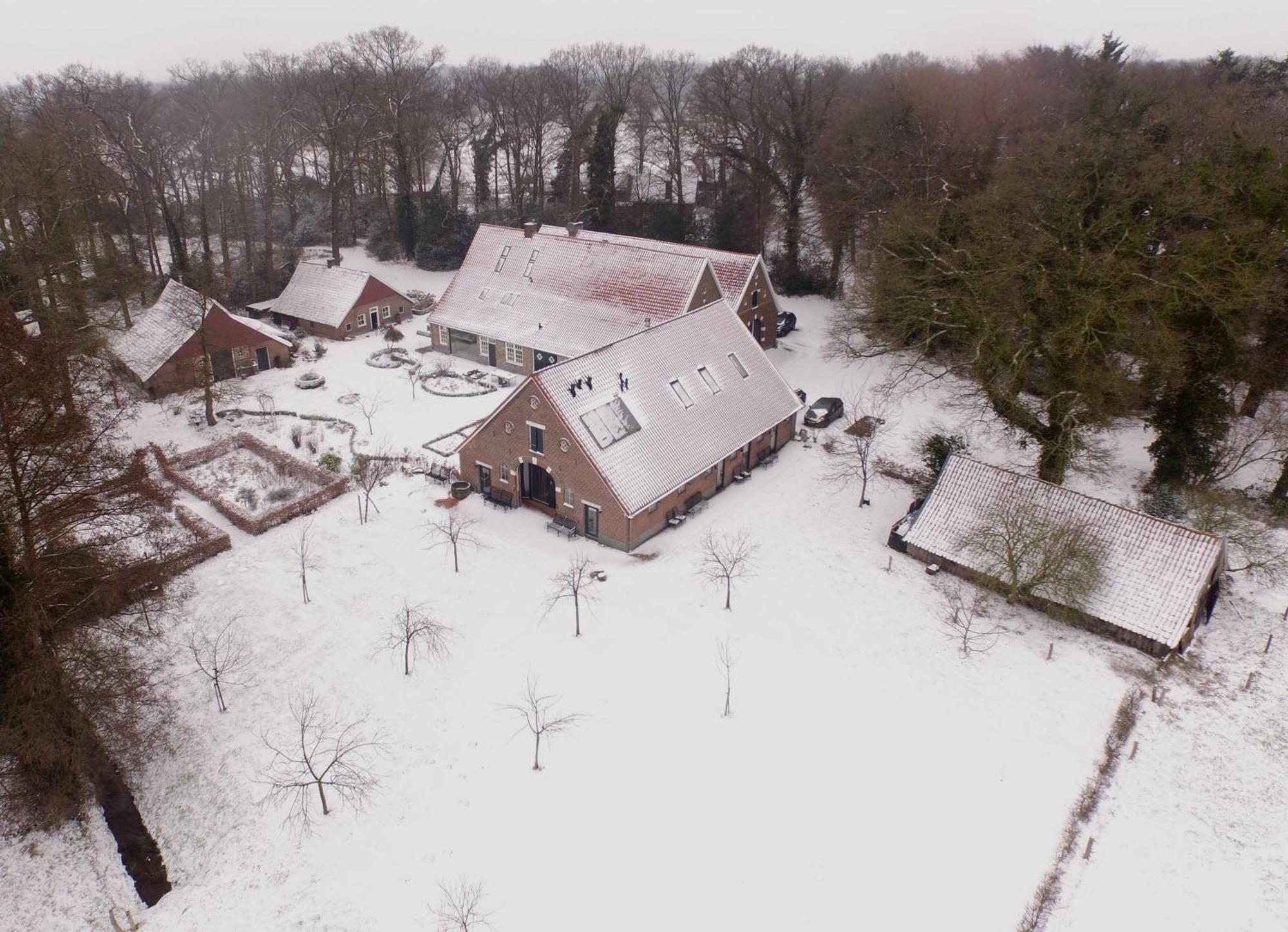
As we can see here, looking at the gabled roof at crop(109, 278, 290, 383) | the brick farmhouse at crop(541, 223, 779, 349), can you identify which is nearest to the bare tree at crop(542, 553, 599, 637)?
A: the brick farmhouse at crop(541, 223, 779, 349)

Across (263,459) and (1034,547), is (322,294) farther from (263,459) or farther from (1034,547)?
(1034,547)

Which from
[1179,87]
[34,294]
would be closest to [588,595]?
[34,294]

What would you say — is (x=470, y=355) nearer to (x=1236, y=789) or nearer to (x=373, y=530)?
(x=373, y=530)

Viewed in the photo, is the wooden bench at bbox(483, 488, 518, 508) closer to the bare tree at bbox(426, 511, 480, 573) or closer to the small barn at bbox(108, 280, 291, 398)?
the bare tree at bbox(426, 511, 480, 573)

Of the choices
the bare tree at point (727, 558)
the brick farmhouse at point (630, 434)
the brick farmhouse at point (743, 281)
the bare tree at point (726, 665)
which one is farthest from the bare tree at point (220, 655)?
the brick farmhouse at point (743, 281)

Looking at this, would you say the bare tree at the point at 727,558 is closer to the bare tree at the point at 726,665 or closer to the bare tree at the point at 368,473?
the bare tree at the point at 726,665

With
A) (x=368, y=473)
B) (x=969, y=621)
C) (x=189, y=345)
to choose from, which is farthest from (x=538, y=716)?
(x=189, y=345)

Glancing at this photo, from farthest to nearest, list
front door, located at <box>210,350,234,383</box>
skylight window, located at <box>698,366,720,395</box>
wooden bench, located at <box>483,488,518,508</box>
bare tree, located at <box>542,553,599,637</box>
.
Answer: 1. front door, located at <box>210,350,234,383</box>
2. skylight window, located at <box>698,366,720,395</box>
3. wooden bench, located at <box>483,488,518,508</box>
4. bare tree, located at <box>542,553,599,637</box>
